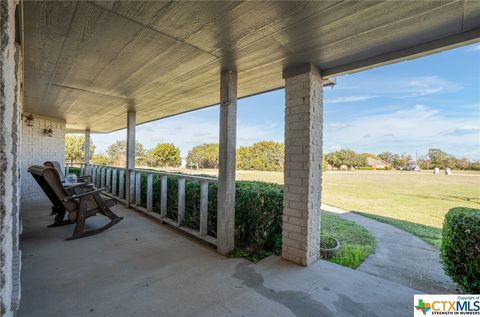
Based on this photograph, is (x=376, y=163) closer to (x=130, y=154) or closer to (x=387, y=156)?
(x=387, y=156)

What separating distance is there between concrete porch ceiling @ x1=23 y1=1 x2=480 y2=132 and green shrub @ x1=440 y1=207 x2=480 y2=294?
5.70 ft

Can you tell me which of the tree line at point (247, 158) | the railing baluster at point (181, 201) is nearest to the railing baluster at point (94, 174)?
the railing baluster at point (181, 201)

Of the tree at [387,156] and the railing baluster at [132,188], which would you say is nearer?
the railing baluster at [132,188]

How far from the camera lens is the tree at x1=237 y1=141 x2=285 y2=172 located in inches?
919

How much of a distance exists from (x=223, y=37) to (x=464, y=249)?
320 centimetres

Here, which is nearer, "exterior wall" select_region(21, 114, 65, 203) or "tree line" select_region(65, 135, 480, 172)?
"exterior wall" select_region(21, 114, 65, 203)

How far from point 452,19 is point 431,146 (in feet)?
71.4

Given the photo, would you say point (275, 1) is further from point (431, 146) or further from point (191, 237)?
point (431, 146)

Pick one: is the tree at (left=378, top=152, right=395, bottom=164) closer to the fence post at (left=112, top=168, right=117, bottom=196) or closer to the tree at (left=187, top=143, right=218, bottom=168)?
the tree at (left=187, top=143, right=218, bottom=168)

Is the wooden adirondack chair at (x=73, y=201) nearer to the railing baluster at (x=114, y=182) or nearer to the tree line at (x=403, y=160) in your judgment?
the railing baluster at (x=114, y=182)

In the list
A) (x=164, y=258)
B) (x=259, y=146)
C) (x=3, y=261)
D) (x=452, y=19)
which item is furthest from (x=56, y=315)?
(x=259, y=146)

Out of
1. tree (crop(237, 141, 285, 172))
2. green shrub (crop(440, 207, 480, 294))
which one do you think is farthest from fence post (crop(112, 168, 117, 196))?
tree (crop(237, 141, 285, 172))

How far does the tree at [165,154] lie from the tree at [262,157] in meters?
5.91

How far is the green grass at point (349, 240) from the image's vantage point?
3.57 m
